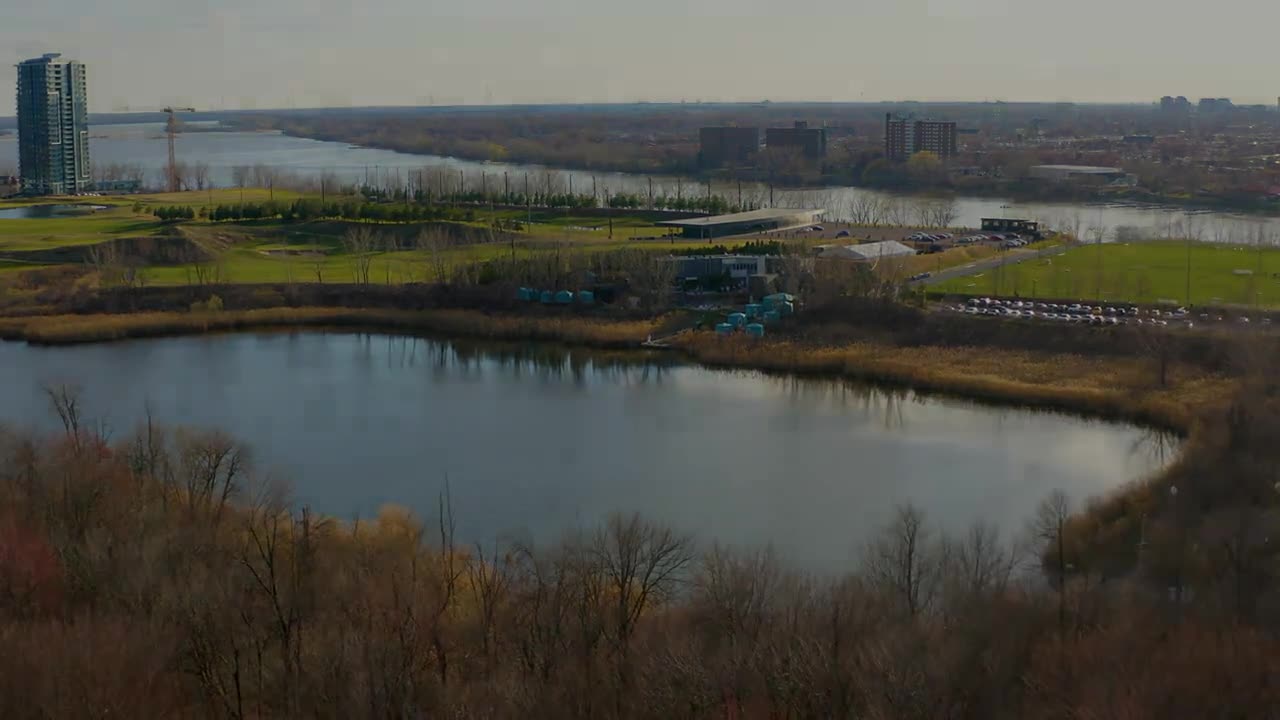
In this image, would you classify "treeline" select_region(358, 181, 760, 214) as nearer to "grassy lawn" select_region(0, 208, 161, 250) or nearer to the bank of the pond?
"grassy lawn" select_region(0, 208, 161, 250)

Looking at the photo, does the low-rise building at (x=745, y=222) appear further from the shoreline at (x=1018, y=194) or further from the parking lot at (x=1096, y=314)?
the shoreline at (x=1018, y=194)

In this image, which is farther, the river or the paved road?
the river

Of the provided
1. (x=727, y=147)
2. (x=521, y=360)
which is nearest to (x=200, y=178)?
(x=727, y=147)

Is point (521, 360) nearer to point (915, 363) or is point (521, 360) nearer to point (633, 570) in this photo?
point (915, 363)

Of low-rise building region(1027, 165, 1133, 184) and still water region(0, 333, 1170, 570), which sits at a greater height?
low-rise building region(1027, 165, 1133, 184)

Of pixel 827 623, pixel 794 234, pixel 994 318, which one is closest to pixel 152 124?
pixel 794 234

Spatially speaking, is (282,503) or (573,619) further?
(282,503)

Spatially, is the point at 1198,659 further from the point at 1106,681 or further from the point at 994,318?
the point at 994,318

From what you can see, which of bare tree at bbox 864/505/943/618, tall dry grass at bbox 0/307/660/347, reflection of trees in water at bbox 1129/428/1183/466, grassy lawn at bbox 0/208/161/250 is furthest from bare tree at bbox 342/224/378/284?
bare tree at bbox 864/505/943/618

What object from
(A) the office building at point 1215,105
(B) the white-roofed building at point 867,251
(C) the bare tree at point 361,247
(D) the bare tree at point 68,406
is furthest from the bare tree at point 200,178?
(A) the office building at point 1215,105
